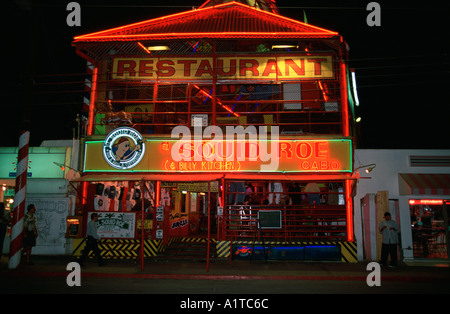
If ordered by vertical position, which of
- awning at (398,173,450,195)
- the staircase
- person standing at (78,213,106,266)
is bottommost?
the staircase

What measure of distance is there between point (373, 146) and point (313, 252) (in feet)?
73.1

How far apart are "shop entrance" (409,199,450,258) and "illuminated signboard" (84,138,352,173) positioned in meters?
4.76

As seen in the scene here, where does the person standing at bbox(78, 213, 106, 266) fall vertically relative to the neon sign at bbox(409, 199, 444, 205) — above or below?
below

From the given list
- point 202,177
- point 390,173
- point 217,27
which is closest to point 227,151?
point 202,177

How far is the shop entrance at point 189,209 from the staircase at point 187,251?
3.44 feet

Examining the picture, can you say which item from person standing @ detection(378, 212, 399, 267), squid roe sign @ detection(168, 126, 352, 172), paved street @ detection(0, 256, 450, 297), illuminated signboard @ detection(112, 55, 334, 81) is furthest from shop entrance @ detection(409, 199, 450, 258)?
illuminated signboard @ detection(112, 55, 334, 81)

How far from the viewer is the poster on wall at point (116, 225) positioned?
14.5 metres

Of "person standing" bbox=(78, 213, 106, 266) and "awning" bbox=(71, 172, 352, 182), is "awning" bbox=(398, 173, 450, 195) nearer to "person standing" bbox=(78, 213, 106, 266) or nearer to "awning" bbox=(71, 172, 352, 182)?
"awning" bbox=(71, 172, 352, 182)

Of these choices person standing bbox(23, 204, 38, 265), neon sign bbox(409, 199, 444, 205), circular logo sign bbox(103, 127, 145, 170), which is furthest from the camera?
neon sign bbox(409, 199, 444, 205)

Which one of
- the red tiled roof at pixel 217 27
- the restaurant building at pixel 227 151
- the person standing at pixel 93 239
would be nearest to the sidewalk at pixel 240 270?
the person standing at pixel 93 239

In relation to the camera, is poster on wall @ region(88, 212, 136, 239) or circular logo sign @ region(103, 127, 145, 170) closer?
poster on wall @ region(88, 212, 136, 239)

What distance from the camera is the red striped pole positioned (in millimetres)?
11938

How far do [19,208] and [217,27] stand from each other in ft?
35.5

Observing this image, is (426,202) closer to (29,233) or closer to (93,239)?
(93,239)
